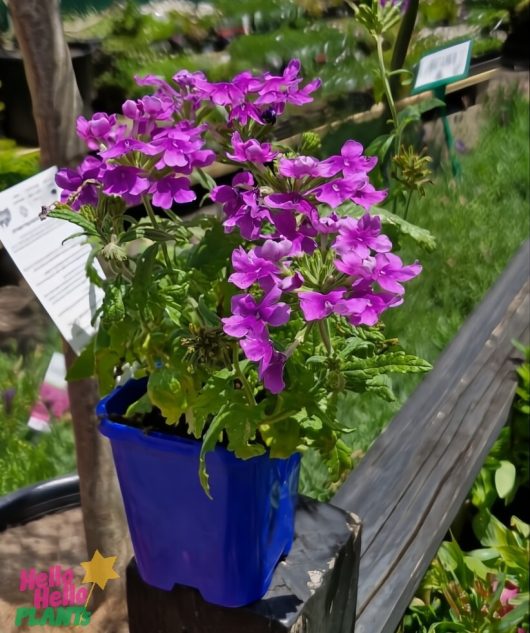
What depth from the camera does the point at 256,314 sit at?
69cm

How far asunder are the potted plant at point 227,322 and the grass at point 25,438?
35.8 inches

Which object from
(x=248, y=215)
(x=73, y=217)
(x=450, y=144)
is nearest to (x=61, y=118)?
(x=73, y=217)

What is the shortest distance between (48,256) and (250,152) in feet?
1.20

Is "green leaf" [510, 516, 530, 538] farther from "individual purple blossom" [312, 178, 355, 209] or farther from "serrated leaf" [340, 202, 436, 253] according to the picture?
"individual purple blossom" [312, 178, 355, 209]

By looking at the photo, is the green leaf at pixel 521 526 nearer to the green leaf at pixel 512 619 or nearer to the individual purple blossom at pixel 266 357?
the green leaf at pixel 512 619

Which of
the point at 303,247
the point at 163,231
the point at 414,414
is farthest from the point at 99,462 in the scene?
the point at 414,414

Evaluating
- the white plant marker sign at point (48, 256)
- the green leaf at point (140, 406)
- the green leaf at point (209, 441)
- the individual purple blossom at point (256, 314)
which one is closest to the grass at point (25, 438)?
the white plant marker sign at point (48, 256)

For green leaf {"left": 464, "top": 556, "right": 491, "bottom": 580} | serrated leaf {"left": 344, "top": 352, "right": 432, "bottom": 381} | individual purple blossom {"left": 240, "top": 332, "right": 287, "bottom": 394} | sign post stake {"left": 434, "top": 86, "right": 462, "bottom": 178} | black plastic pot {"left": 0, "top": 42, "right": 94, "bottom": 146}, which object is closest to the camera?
individual purple blossom {"left": 240, "top": 332, "right": 287, "bottom": 394}

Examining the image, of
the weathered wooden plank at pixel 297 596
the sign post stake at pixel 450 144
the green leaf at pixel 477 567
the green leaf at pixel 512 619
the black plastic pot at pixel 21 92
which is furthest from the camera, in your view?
the sign post stake at pixel 450 144

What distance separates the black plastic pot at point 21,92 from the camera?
2.35 meters

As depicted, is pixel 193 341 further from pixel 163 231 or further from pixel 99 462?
pixel 99 462

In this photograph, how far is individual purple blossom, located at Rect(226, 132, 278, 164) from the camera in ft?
2.46

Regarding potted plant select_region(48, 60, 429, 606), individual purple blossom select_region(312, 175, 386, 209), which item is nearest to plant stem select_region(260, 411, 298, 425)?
potted plant select_region(48, 60, 429, 606)

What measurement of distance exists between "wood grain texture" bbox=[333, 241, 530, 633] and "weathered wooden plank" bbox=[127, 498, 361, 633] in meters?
0.27
